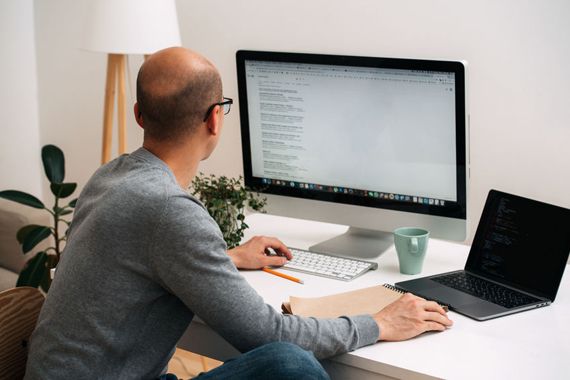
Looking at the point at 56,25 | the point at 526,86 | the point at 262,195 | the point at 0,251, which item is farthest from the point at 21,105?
the point at 526,86

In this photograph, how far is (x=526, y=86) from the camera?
2365 millimetres

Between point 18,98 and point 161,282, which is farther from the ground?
point 18,98

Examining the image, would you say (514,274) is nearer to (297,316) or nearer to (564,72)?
(297,316)

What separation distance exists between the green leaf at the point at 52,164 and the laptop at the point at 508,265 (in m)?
1.77

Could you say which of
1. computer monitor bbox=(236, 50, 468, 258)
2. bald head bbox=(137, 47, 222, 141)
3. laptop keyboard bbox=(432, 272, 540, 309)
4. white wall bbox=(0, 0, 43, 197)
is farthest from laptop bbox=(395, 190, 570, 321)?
white wall bbox=(0, 0, 43, 197)

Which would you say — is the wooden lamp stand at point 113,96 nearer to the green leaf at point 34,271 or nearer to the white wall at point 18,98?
the green leaf at point 34,271

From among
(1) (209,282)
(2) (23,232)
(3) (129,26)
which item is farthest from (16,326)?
→ (2) (23,232)

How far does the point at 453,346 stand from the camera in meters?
1.49

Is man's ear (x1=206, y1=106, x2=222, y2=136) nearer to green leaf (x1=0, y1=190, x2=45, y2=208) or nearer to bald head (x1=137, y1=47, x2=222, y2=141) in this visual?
bald head (x1=137, y1=47, x2=222, y2=141)

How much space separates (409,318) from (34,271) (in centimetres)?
179

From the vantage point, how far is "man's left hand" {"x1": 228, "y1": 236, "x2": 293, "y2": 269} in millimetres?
1895

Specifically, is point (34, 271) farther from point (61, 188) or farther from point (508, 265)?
point (508, 265)

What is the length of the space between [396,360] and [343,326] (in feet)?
0.39

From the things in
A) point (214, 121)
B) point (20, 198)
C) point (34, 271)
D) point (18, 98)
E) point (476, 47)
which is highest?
point (476, 47)
